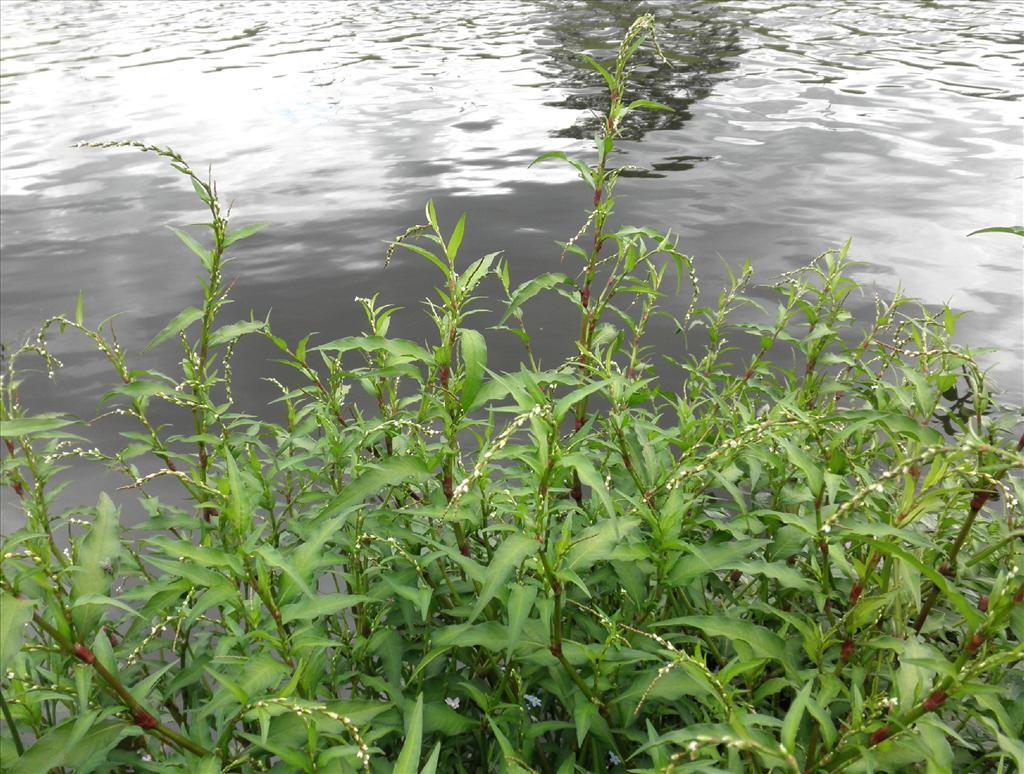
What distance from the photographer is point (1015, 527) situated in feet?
7.85

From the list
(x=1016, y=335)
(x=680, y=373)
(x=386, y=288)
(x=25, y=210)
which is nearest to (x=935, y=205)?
A: (x=1016, y=335)

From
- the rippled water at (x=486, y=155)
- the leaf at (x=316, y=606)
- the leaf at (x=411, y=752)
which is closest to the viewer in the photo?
the leaf at (x=411, y=752)

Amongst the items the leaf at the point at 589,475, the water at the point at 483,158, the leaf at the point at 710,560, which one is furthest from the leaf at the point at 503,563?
the water at the point at 483,158

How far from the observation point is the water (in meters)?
8.38

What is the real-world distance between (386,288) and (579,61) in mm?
12047

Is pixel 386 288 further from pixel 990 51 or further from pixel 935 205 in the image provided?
pixel 990 51

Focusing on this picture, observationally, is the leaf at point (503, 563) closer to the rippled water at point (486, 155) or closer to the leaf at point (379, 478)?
the leaf at point (379, 478)

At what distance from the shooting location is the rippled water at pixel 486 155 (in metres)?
8.51

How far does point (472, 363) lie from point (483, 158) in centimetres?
1081

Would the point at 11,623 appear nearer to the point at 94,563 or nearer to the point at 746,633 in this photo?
the point at 94,563

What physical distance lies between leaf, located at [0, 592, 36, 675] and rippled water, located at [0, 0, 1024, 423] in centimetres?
576

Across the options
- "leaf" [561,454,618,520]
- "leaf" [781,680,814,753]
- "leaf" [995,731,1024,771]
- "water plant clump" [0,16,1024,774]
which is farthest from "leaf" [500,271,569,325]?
"leaf" [995,731,1024,771]

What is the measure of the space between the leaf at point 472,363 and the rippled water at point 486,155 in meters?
4.97

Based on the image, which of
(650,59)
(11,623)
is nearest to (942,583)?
(11,623)
